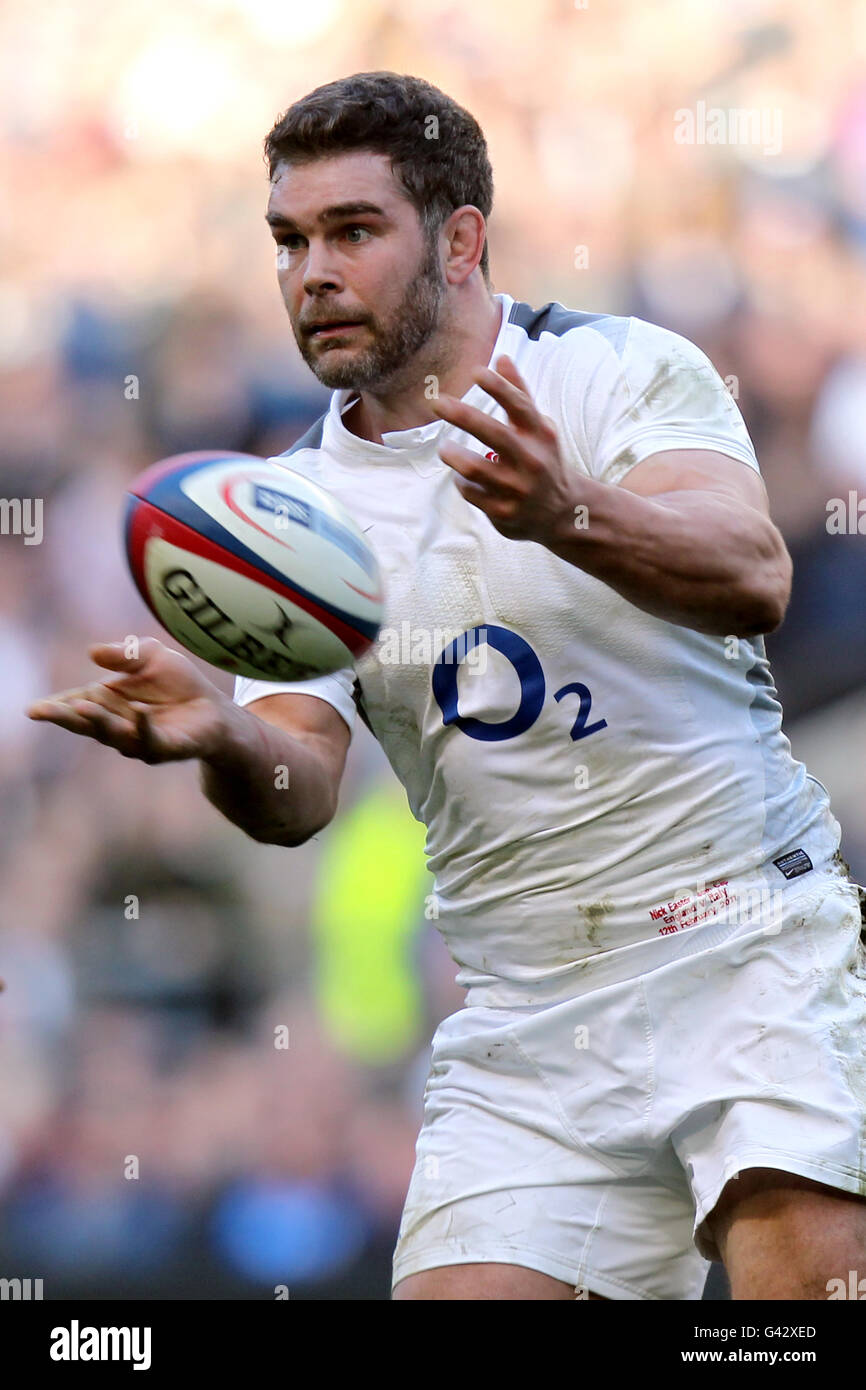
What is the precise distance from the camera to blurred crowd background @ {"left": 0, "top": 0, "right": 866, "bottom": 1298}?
15.0ft

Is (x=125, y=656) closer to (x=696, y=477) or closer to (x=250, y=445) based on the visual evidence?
(x=696, y=477)

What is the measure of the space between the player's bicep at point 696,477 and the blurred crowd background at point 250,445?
2.14 metres

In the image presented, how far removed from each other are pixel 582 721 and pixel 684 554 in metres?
0.49

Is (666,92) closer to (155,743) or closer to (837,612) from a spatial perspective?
(837,612)

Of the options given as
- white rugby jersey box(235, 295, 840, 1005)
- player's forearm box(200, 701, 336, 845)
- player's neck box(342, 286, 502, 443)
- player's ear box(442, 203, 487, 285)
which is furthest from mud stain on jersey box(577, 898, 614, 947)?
player's ear box(442, 203, 487, 285)

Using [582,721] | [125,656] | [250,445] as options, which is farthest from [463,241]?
[250,445]

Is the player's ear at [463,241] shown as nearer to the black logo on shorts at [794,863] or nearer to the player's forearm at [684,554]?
the player's forearm at [684,554]

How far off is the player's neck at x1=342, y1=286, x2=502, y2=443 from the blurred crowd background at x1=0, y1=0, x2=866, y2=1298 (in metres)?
1.93

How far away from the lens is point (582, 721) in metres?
2.86

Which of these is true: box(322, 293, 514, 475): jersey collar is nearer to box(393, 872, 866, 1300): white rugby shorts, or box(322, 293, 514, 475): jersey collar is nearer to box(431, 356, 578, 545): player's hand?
box(431, 356, 578, 545): player's hand

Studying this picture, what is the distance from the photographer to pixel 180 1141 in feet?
15.1

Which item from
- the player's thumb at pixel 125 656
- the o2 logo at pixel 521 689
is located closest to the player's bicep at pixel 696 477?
the o2 logo at pixel 521 689

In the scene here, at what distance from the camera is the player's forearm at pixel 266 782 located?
280 cm

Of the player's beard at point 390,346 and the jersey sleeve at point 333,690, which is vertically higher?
the player's beard at point 390,346
